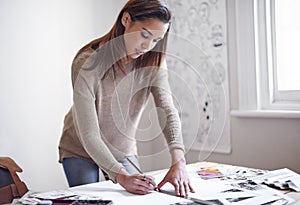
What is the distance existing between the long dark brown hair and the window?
786 mm

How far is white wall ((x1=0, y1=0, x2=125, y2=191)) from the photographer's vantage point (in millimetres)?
1988

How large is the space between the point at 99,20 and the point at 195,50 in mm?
563

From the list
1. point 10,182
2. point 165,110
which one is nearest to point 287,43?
point 165,110

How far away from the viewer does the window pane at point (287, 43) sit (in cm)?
188

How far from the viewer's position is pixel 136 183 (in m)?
1.07

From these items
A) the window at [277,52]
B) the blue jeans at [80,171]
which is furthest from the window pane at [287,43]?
the blue jeans at [80,171]

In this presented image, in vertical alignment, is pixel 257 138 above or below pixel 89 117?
below

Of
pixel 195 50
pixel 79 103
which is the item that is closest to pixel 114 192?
pixel 79 103

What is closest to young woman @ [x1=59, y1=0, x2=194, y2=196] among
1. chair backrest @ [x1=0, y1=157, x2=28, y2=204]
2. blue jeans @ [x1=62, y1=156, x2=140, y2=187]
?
blue jeans @ [x1=62, y1=156, x2=140, y2=187]

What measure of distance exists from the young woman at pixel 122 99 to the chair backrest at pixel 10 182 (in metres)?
0.20

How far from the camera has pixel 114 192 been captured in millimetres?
1086

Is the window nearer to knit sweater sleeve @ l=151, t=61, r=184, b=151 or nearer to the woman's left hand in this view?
knit sweater sleeve @ l=151, t=61, r=184, b=151

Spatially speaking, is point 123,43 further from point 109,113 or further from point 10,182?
point 10,182

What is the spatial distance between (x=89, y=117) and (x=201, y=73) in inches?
45.6
